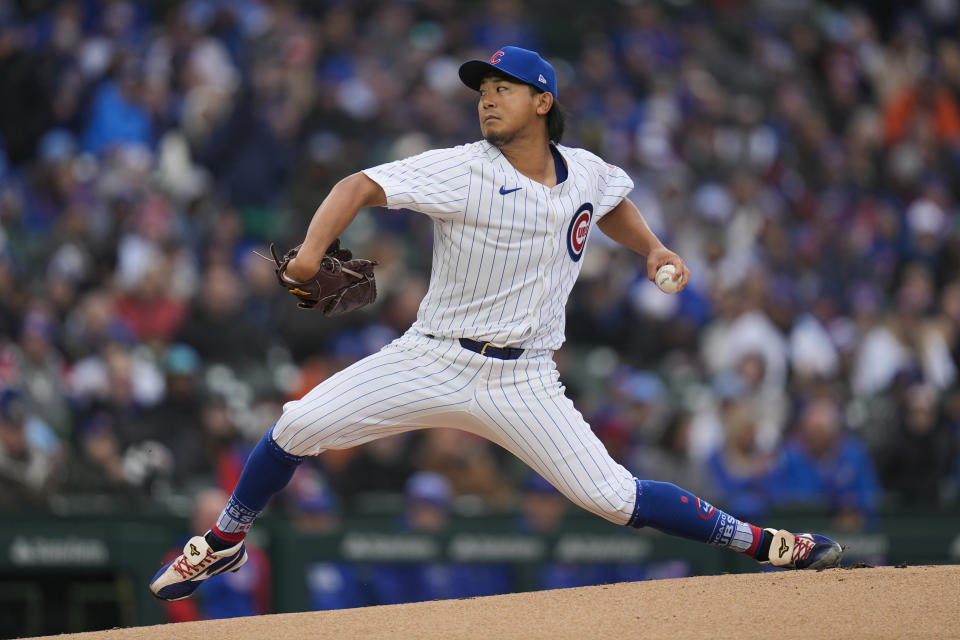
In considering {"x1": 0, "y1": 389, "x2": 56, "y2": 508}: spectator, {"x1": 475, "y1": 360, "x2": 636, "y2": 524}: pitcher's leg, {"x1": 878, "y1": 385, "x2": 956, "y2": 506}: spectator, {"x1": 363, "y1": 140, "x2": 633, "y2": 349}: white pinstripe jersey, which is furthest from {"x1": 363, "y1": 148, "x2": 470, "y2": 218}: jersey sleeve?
{"x1": 878, "y1": 385, "x2": 956, "y2": 506}: spectator

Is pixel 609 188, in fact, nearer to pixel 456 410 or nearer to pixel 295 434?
pixel 456 410

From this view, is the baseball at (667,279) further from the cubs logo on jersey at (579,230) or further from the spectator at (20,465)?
the spectator at (20,465)

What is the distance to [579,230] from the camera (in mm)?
4863

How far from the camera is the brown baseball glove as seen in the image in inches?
179

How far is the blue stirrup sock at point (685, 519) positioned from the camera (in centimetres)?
486

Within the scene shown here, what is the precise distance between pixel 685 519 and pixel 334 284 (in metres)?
1.46

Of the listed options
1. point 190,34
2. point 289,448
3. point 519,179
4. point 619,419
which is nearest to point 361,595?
point 619,419

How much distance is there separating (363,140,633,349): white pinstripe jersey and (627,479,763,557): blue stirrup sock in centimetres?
65

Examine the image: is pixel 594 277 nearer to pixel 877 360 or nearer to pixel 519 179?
pixel 877 360

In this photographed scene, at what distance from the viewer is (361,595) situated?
7.70 m

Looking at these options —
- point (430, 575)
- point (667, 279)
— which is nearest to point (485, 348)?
point (667, 279)

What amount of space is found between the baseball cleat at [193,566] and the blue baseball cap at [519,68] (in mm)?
1854

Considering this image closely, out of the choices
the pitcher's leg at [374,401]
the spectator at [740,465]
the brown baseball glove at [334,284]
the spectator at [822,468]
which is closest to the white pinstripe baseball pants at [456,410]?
the pitcher's leg at [374,401]

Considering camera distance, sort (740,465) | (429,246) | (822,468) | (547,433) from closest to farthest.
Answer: (547,433) → (740,465) → (822,468) → (429,246)
